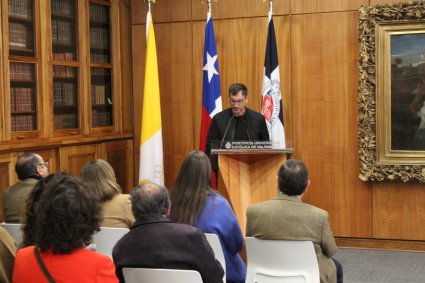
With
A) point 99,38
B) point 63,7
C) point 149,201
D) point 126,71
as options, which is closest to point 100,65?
point 99,38

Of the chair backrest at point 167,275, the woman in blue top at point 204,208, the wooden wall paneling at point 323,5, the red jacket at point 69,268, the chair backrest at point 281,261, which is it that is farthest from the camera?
the wooden wall paneling at point 323,5

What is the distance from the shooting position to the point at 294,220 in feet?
11.0

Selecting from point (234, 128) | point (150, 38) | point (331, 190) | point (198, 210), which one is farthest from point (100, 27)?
point (198, 210)

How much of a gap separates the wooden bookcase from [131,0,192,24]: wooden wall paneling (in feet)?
0.46

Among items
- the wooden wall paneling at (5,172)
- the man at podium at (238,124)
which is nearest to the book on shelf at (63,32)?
the wooden wall paneling at (5,172)

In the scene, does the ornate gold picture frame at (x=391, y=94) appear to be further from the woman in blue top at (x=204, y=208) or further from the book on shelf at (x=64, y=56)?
the woman in blue top at (x=204, y=208)

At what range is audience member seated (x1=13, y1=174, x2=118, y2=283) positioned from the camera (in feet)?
7.64

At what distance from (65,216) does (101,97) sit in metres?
5.09

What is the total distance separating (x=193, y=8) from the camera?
294 inches

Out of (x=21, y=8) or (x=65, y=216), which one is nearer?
(x=65, y=216)

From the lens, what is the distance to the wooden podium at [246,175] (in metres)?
4.89

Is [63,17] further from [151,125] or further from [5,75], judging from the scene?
[151,125]

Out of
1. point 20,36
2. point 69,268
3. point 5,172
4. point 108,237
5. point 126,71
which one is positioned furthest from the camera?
point 126,71

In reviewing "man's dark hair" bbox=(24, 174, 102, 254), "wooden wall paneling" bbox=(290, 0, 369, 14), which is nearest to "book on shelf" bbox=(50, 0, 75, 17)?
"wooden wall paneling" bbox=(290, 0, 369, 14)
